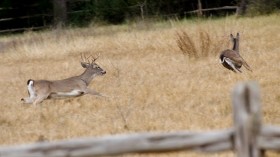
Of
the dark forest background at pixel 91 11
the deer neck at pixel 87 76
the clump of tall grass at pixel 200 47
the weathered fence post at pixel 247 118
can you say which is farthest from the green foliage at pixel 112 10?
the weathered fence post at pixel 247 118

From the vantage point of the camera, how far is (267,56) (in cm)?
1405

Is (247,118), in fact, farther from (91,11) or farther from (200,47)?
(91,11)

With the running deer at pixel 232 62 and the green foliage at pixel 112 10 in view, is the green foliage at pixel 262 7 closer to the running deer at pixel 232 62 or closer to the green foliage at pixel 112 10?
the green foliage at pixel 112 10

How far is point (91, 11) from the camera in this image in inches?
1437

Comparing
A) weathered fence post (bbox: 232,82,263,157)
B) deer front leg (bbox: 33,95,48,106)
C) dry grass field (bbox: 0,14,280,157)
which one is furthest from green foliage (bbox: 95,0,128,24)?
weathered fence post (bbox: 232,82,263,157)

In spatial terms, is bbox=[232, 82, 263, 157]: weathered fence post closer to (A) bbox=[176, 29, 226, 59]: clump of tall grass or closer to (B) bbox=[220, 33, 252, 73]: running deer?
(B) bbox=[220, 33, 252, 73]: running deer

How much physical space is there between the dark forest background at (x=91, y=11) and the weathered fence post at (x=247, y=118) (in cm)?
2662

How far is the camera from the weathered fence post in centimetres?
387

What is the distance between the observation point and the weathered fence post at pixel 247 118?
387 centimetres

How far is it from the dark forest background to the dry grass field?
37.8ft

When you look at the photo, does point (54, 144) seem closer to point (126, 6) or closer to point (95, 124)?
point (95, 124)

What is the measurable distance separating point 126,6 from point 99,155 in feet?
103

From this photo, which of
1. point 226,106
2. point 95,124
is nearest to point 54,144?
point 95,124

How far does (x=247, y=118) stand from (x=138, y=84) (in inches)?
311
